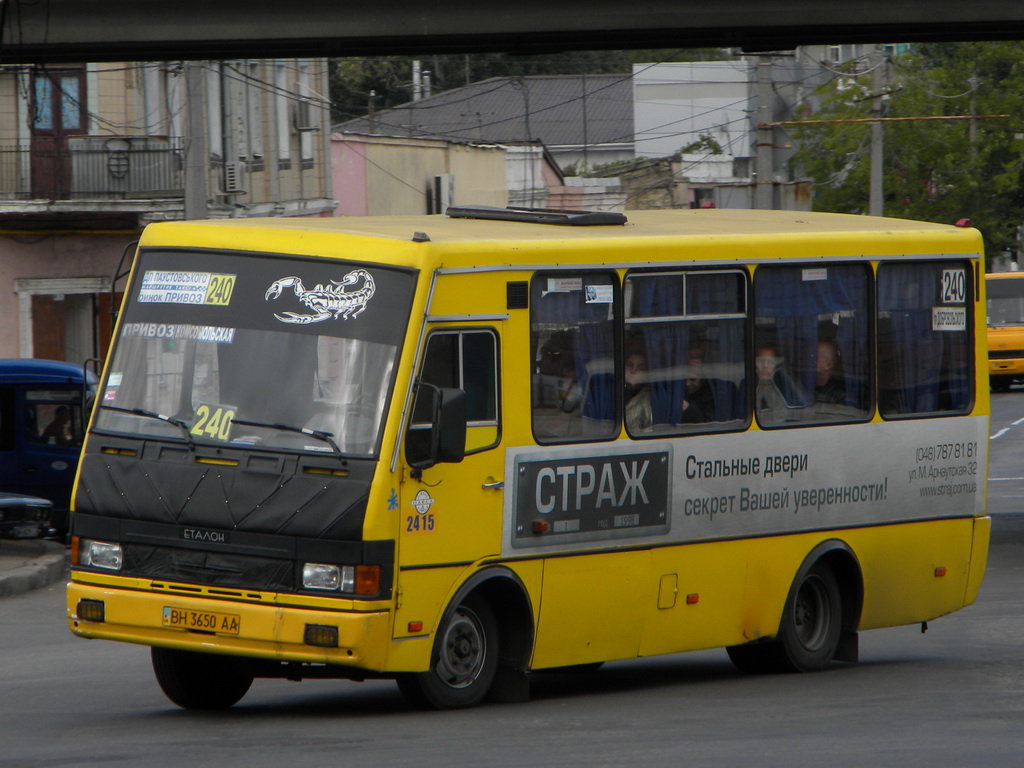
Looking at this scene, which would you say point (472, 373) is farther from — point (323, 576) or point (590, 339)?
point (323, 576)

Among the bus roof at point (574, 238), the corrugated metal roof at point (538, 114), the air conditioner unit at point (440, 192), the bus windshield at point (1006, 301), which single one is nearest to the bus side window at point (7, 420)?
the bus roof at point (574, 238)

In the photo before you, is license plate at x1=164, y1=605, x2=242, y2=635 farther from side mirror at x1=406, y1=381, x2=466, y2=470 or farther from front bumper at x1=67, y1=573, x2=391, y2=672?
side mirror at x1=406, y1=381, x2=466, y2=470

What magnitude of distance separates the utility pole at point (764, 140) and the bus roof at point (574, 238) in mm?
14585

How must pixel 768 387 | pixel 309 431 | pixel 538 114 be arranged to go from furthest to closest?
pixel 538 114
pixel 768 387
pixel 309 431

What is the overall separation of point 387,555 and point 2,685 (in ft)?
12.0

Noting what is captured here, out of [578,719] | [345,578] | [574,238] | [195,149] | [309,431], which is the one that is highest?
[195,149]

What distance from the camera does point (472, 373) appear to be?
8.48m

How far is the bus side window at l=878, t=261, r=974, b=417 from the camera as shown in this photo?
36.3 feet

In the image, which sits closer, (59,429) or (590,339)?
(590,339)

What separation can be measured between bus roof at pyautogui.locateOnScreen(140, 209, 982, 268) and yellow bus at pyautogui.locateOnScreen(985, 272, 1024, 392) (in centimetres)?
3042

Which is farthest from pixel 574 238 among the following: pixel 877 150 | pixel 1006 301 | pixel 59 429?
pixel 1006 301

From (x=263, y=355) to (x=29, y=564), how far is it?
31.2 feet

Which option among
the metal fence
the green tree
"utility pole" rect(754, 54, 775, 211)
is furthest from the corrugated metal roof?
"utility pole" rect(754, 54, 775, 211)

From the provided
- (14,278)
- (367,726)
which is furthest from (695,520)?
(14,278)
